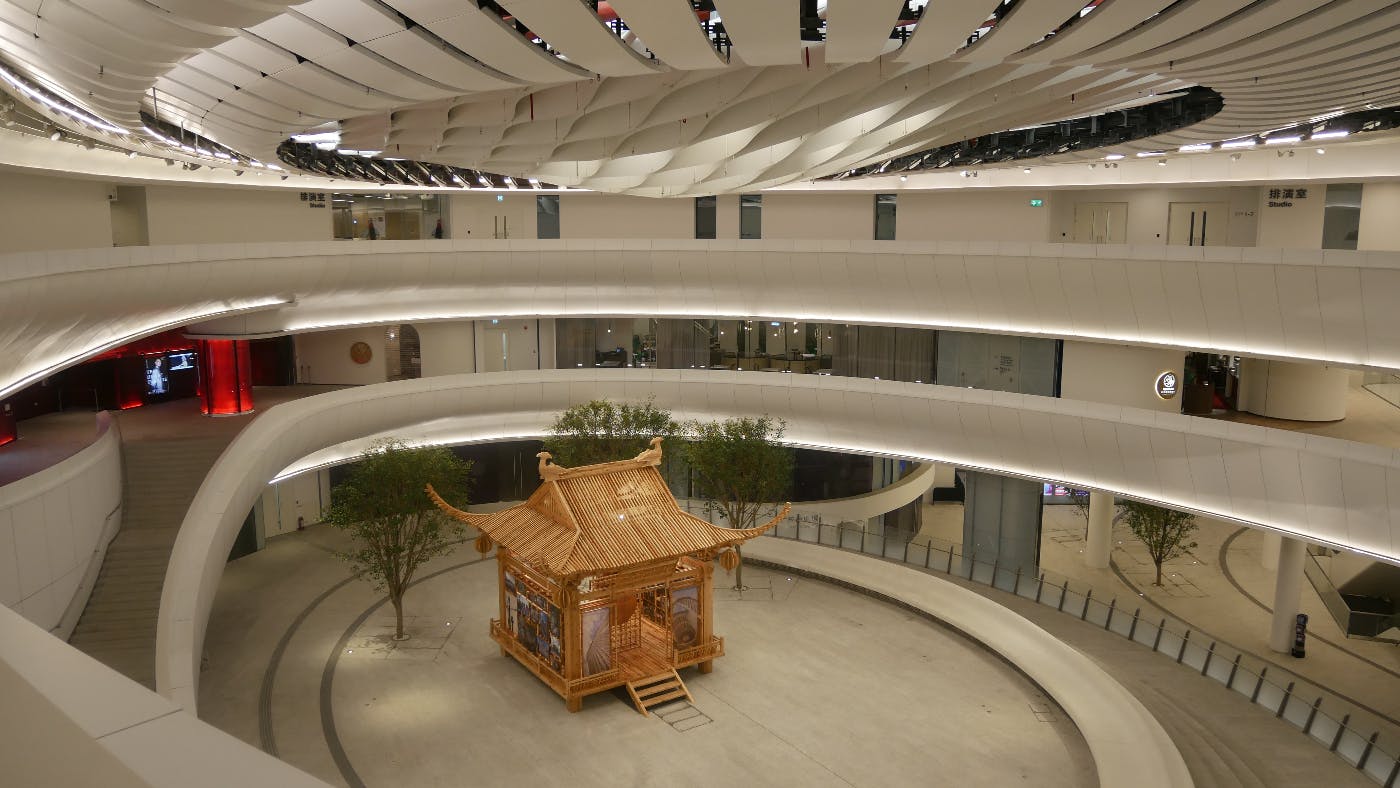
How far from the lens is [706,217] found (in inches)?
1346

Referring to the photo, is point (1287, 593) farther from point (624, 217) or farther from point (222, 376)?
point (222, 376)

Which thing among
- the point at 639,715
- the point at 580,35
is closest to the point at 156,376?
the point at 639,715

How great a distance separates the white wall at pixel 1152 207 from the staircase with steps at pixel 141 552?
2313 cm

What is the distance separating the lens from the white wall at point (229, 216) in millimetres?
28047

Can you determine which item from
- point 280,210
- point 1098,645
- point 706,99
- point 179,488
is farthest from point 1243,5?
point 280,210

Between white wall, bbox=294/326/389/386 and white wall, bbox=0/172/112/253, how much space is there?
891 centimetres

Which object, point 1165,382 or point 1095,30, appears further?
point 1165,382

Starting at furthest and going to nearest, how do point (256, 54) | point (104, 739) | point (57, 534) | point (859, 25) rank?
point (57, 534) < point (256, 54) < point (859, 25) < point (104, 739)

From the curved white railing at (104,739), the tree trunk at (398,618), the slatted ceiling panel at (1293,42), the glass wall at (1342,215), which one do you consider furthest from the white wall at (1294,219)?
the curved white railing at (104,739)

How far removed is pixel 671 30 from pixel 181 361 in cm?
2745

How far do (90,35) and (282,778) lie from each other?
8.24 metres

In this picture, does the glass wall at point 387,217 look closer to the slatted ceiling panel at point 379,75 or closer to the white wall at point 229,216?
the white wall at point 229,216

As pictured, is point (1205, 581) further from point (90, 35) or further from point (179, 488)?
point (90, 35)

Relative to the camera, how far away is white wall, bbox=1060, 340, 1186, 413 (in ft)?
85.6
